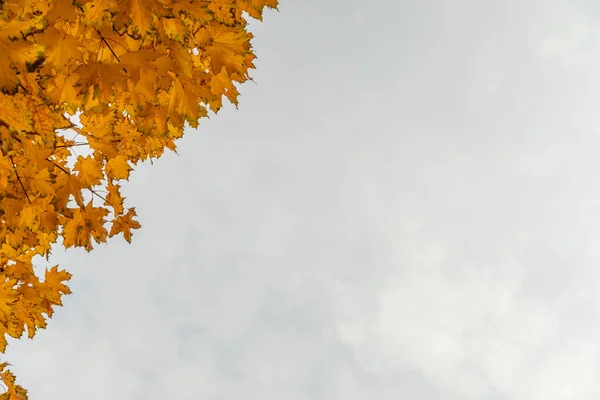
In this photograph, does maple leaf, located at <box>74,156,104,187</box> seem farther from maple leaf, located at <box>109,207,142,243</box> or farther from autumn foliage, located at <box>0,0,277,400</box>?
maple leaf, located at <box>109,207,142,243</box>

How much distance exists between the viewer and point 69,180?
321cm

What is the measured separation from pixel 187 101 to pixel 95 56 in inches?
23.2

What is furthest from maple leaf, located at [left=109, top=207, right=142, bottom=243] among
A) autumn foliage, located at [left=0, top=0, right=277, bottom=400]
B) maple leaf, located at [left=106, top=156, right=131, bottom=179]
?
maple leaf, located at [left=106, top=156, right=131, bottom=179]

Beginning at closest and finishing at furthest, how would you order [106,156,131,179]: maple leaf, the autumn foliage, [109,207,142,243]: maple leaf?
the autumn foliage, [106,156,131,179]: maple leaf, [109,207,142,243]: maple leaf

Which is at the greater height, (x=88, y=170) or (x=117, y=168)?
(x=117, y=168)

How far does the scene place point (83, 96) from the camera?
2768 mm

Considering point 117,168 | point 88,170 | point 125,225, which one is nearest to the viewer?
point 88,170

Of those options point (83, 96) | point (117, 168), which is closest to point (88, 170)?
point (117, 168)

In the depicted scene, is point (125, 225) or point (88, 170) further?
point (125, 225)

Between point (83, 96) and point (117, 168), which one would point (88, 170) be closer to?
point (117, 168)

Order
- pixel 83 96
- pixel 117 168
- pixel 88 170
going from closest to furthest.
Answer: pixel 83 96 < pixel 88 170 < pixel 117 168

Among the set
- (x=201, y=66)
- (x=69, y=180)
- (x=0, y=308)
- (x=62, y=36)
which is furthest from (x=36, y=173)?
(x=201, y=66)

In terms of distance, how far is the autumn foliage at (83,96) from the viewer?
242 cm

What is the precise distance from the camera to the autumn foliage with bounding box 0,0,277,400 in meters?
2.42
